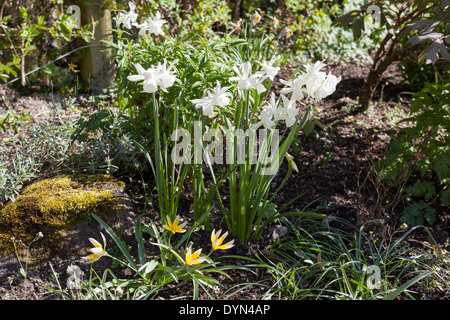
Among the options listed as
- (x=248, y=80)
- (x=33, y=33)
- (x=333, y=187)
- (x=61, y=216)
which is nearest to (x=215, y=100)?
(x=248, y=80)

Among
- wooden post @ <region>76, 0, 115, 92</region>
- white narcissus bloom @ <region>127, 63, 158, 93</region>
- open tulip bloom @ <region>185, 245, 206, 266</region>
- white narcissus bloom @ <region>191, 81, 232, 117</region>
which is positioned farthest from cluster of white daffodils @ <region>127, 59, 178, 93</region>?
wooden post @ <region>76, 0, 115, 92</region>

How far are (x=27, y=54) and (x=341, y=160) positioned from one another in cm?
278

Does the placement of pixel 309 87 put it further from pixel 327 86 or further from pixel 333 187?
pixel 333 187

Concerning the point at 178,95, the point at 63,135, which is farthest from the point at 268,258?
A: the point at 63,135

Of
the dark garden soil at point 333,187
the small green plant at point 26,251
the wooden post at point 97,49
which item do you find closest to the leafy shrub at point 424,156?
the dark garden soil at point 333,187

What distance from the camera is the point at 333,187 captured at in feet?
9.83

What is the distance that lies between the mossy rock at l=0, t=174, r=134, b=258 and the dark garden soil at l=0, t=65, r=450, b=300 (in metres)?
0.07

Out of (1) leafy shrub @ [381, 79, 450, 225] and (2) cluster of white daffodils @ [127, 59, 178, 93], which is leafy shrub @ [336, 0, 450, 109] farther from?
(2) cluster of white daffodils @ [127, 59, 178, 93]

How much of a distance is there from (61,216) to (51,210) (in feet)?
0.19

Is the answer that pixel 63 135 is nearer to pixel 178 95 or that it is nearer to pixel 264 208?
pixel 178 95

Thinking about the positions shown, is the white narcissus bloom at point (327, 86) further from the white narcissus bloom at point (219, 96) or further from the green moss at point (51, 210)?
the green moss at point (51, 210)

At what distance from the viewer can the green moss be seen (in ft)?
7.53

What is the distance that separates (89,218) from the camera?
2.37 metres

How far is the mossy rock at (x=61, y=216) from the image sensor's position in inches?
90.2
